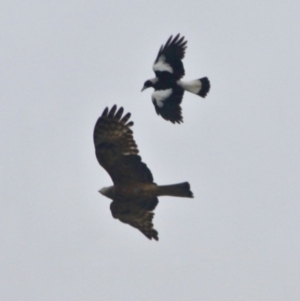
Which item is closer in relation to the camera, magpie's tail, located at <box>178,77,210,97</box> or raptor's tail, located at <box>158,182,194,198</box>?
raptor's tail, located at <box>158,182,194,198</box>

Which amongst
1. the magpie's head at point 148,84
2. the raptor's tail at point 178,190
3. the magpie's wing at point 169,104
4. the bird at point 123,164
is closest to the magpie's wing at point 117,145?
the bird at point 123,164

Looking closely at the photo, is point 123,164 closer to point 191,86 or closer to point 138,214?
point 138,214

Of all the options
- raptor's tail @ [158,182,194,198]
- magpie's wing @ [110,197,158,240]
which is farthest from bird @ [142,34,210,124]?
raptor's tail @ [158,182,194,198]

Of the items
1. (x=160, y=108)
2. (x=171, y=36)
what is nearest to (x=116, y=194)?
(x=160, y=108)

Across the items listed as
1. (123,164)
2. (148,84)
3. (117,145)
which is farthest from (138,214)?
(148,84)

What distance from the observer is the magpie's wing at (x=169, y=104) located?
60.1ft

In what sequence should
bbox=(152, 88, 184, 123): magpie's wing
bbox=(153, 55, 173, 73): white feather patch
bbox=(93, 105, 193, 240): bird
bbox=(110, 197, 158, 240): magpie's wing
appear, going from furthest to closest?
1. bbox=(153, 55, 173, 73): white feather patch
2. bbox=(152, 88, 184, 123): magpie's wing
3. bbox=(110, 197, 158, 240): magpie's wing
4. bbox=(93, 105, 193, 240): bird

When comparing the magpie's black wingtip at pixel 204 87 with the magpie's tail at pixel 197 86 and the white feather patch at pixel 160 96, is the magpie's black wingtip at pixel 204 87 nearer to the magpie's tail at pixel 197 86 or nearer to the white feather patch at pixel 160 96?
the magpie's tail at pixel 197 86

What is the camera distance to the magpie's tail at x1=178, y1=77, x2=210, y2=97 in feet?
60.6

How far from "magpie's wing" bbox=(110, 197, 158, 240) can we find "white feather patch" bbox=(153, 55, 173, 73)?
375 cm

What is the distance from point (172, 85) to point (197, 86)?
0.52 meters

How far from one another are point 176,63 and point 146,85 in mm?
907

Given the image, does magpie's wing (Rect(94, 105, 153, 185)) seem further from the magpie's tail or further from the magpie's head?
the magpie's head

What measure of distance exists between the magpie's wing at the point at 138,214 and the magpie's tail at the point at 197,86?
3498mm
